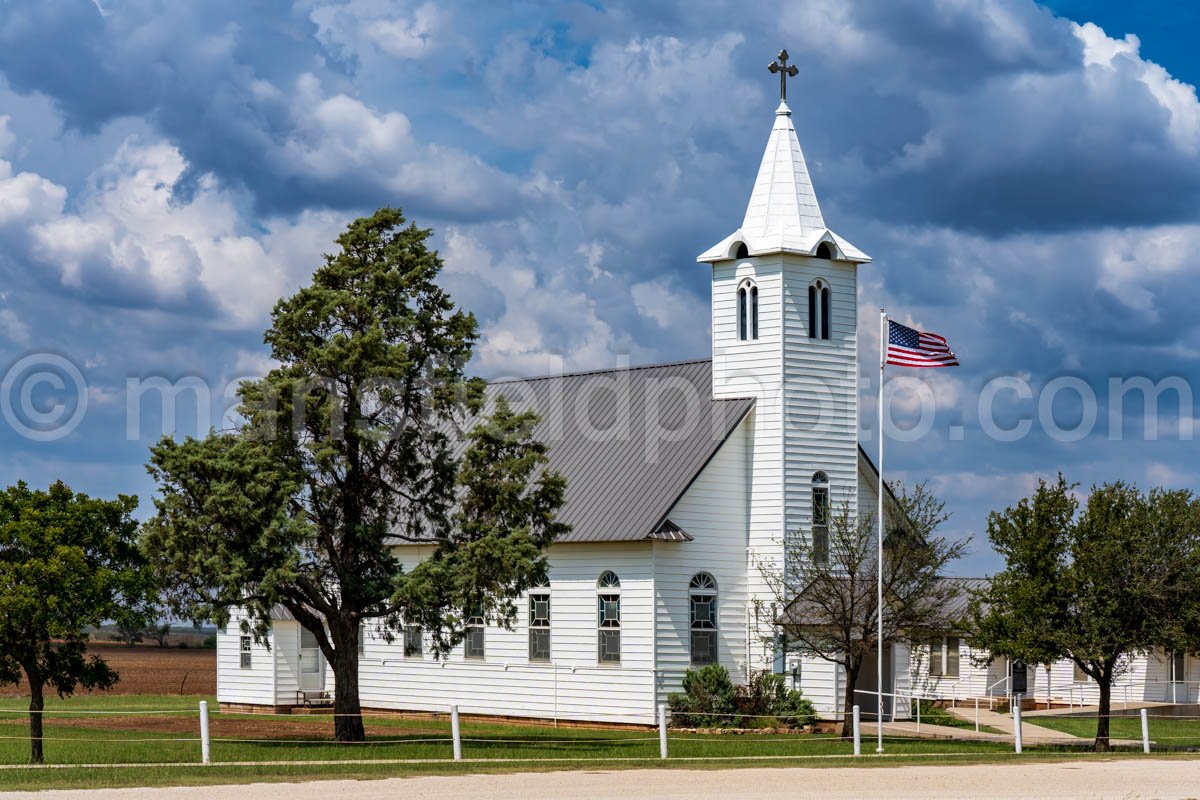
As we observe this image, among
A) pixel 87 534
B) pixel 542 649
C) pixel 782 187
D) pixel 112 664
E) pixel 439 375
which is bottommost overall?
pixel 112 664

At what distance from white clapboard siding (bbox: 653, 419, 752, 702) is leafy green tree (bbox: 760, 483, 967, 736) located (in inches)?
98.9

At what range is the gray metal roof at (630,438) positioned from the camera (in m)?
40.8

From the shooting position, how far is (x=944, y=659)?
6031 centimetres

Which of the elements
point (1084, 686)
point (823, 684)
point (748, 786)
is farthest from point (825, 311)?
point (1084, 686)

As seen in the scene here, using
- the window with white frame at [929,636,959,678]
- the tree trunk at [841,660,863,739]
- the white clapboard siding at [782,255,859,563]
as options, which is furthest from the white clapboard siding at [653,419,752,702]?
the window with white frame at [929,636,959,678]

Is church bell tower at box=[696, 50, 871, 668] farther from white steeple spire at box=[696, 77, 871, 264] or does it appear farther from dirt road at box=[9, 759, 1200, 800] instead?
dirt road at box=[9, 759, 1200, 800]

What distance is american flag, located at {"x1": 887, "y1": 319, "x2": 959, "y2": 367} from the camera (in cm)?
3600

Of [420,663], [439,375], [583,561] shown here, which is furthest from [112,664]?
[439,375]

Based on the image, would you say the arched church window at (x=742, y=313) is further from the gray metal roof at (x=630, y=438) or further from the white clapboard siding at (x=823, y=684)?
the white clapboard siding at (x=823, y=684)

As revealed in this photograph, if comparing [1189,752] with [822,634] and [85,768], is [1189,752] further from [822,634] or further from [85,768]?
[85,768]

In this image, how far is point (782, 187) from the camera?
43031 millimetres

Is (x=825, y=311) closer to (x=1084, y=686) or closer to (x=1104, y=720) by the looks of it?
(x=1104, y=720)

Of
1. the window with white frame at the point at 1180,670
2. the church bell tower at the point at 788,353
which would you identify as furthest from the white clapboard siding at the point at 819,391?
the window with white frame at the point at 1180,670

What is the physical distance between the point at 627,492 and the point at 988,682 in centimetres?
2498
